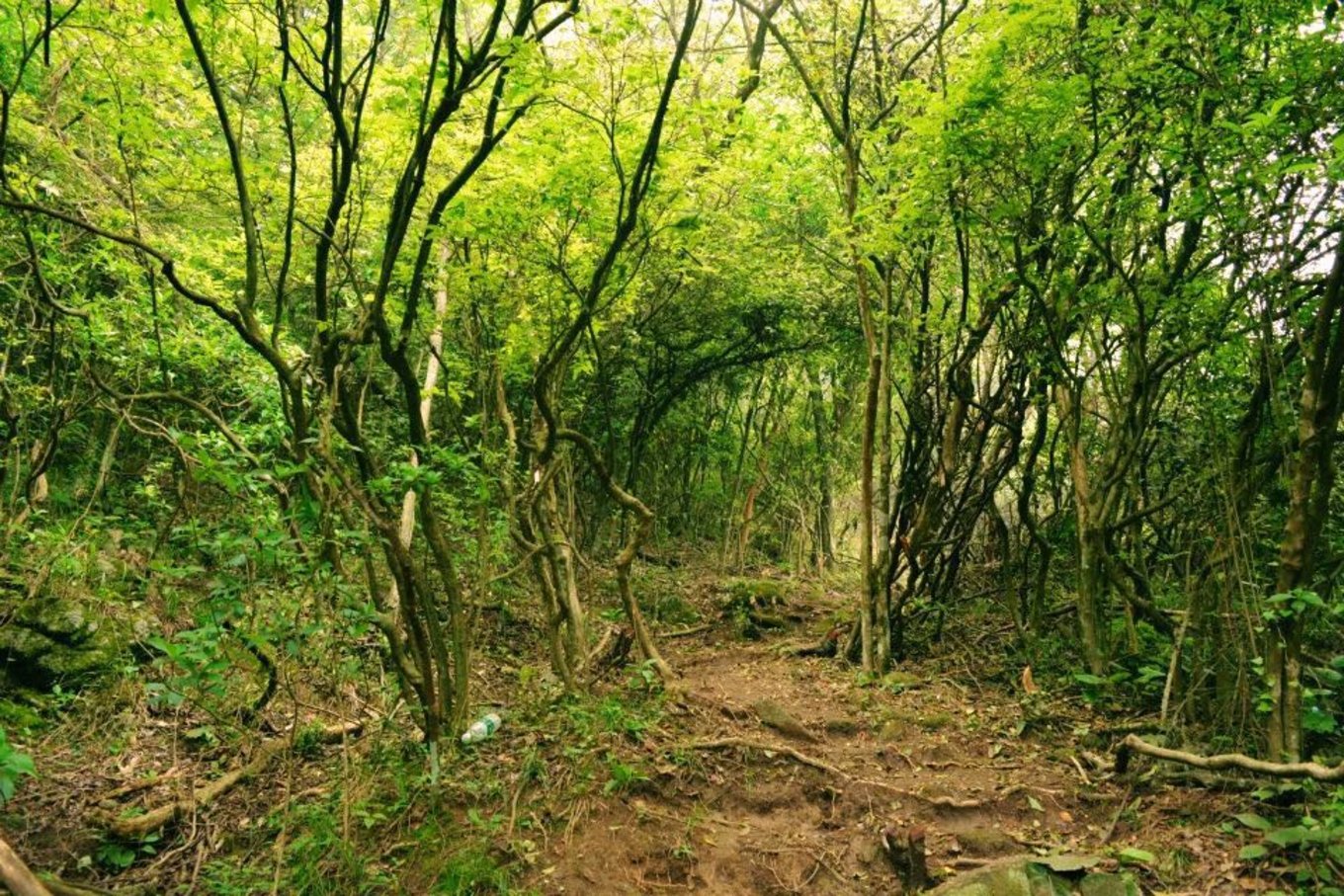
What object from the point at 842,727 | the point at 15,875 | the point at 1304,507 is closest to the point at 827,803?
the point at 842,727

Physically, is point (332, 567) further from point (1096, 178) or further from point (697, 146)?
point (1096, 178)

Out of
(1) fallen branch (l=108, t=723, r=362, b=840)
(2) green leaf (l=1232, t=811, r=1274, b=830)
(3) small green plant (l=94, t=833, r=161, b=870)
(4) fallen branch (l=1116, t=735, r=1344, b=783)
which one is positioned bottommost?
(3) small green plant (l=94, t=833, r=161, b=870)

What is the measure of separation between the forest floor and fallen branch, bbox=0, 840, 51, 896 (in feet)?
5.63

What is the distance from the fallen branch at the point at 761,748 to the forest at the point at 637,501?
0.20 ft

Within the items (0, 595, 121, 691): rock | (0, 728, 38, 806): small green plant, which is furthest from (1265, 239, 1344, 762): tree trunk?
(0, 595, 121, 691): rock

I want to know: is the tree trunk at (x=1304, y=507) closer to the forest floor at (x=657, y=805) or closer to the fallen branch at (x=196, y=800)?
the forest floor at (x=657, y=805)

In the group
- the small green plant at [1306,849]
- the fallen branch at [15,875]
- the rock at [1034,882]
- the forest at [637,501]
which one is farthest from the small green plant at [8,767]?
the small green plant at [1306,849]

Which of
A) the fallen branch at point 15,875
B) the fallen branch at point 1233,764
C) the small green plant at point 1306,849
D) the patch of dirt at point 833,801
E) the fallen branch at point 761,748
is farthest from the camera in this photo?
the fallen branch at point 761,748

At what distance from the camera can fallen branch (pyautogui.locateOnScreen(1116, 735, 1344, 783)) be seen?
339 cm

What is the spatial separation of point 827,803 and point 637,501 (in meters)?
2.46

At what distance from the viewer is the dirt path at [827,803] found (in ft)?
13.6

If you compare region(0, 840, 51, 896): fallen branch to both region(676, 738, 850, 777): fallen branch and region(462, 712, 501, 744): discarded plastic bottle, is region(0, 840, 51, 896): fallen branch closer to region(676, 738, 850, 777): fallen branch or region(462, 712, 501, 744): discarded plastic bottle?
region(462, 712, 501, 744): discarded plastic bottle

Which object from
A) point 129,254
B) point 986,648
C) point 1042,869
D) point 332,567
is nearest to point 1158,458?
point 986,648

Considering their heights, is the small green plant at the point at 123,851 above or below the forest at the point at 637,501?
below
